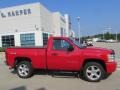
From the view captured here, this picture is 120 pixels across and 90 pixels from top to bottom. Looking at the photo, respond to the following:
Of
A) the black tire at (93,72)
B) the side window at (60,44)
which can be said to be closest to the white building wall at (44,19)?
the side window at (60,44)

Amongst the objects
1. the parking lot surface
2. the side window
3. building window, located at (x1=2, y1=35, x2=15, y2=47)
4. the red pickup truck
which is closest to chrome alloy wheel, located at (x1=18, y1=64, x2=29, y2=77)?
the red pickup truck

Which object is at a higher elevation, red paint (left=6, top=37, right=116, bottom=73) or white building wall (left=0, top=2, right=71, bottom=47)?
white building wall (left=0, top=2, right=71, bottom=47)

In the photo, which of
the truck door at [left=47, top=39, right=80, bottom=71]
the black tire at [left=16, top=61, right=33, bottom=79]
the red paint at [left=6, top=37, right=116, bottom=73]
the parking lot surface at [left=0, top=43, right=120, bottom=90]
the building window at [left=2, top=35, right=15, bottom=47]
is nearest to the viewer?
the parking lot surface at [left=0, top=43, right=120, bottom=90]

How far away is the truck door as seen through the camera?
10.5 meters

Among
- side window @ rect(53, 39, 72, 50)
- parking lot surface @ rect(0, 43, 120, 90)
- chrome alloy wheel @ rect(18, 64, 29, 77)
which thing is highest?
side window @ rect(53, 39, 72, 50)

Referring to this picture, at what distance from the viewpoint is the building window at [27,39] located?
48469mm

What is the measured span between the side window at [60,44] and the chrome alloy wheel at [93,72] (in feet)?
4.42

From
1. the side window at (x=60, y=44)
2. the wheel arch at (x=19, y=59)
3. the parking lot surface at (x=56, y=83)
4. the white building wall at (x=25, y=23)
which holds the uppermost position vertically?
the white building wall at (x=25, y=23)

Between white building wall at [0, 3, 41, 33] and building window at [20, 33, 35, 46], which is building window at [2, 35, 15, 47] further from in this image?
building window at [20, 33, 35, 46]

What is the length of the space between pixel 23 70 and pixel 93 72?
328 centimetres

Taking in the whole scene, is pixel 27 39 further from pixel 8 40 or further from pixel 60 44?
pixel 60 44

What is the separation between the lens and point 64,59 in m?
10.6

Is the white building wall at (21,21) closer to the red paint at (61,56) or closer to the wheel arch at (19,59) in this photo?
the wheel arch at (19,59)

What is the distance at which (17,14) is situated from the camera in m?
50.2
